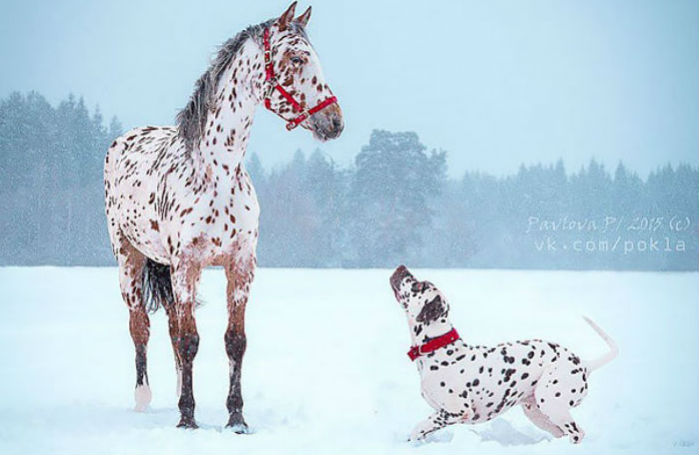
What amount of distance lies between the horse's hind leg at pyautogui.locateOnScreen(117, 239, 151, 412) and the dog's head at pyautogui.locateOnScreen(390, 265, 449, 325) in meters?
1.29

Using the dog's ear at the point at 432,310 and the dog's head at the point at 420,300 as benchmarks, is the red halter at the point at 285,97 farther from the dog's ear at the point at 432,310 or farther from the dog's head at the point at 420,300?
the dog's ear at the point at 432,310

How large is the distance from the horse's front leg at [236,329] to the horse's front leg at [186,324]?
0.13m

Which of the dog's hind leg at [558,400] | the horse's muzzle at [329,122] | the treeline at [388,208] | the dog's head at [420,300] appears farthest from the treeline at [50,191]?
the dog's hind leg at [558,400]

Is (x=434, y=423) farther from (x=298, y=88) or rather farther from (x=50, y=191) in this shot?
(x=50, y=191)

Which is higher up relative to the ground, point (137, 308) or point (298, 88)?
point (298, 88)

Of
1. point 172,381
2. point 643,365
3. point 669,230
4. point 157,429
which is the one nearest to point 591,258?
point 669,230

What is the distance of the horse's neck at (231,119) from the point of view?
9.45ft

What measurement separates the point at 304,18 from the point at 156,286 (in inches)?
54.3

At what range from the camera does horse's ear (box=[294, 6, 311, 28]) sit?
2.95 metres

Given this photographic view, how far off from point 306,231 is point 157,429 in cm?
838

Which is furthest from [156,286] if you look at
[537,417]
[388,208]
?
[388,208]

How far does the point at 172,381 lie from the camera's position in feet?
12.6

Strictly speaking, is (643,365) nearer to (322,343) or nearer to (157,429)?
(322,343)

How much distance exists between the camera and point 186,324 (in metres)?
2.86
